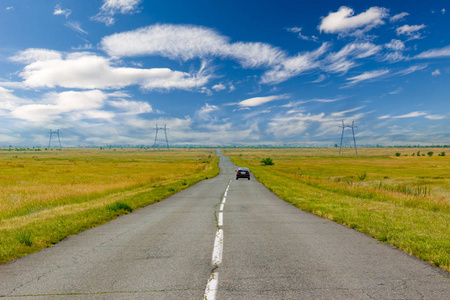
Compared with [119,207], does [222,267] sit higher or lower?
higher

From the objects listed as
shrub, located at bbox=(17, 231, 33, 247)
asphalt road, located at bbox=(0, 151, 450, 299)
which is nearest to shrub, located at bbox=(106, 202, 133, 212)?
asphalt road, located at bbox=(0, 151, 450, 299)

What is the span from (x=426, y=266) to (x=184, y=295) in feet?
17.0

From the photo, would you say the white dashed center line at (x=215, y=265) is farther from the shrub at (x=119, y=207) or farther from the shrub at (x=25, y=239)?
the shrub at (x=119, y=207)

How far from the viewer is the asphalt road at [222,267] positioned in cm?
459

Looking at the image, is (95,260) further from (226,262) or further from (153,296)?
(226,262)

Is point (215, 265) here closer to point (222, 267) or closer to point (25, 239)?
point (222, 267)

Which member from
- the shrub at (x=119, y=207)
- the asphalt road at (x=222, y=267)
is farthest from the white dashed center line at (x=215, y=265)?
the shrub at (x=119, y=207)

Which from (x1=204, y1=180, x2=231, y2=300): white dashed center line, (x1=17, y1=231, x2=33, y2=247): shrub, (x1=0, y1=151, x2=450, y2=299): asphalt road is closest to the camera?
(x1=204, y1=180, x2=231, y2=300): white dashed center line

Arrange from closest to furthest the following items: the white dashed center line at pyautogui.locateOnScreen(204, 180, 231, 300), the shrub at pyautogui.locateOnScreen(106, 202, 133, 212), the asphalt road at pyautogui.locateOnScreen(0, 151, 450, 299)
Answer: the white dashed center line at pyautogui.locateOnScreen(204, 180, 231, 300) → the asphalt road at pyautogui.locateOnScreen(0, 151, 450, 299) → the shrub at pyautogui.locateOnScreen(106, 202, 133, 212)

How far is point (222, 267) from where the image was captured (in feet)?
18.7

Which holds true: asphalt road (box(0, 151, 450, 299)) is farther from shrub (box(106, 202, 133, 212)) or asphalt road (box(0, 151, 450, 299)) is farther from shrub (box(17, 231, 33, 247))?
shrub (box(106, 202, 133, 212))

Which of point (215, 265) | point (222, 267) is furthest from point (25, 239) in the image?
point (222, 267)

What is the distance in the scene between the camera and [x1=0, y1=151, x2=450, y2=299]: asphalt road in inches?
181

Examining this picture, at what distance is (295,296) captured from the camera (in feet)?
14.4
